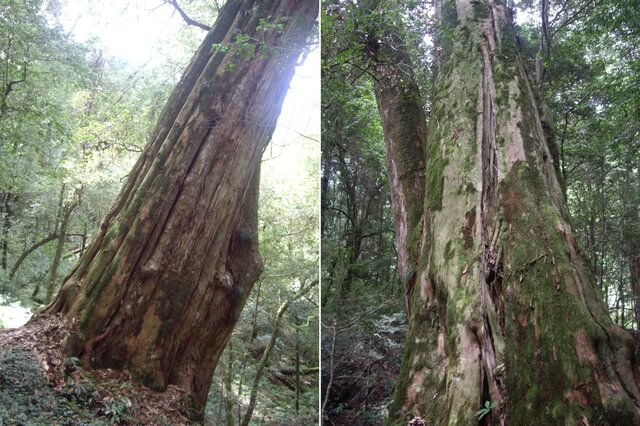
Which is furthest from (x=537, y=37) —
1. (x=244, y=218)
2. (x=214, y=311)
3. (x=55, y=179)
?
(x=55, y=179)

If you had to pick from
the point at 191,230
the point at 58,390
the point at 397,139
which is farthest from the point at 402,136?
the point at 58,390

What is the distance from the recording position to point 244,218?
5.53 m

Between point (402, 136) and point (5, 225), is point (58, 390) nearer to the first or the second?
point (402, 136)

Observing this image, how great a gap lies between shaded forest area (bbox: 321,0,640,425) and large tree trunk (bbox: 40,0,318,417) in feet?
2.19

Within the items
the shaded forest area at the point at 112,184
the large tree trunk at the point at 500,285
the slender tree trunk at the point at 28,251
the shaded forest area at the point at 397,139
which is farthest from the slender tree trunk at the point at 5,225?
the large tree trunk at the point at 500,285

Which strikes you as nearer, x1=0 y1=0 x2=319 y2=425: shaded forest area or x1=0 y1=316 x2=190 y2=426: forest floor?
x1=0 y1=316 x2=190 y2=426: forest floor

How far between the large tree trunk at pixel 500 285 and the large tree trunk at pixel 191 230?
135 centimetres

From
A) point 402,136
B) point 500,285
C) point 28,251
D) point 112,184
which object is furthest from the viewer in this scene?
point 28,251

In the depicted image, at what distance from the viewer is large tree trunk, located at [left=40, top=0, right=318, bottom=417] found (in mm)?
3863

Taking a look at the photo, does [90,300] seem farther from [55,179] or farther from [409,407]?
[55,179]

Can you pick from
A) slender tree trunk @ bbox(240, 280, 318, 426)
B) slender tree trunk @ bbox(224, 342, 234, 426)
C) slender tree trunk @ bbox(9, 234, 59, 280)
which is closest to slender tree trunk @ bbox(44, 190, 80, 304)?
slender tree trunk @ bbox(9, 234, 59, 280)

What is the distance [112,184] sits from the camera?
8.43 meters

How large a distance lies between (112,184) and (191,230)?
477 centimetres

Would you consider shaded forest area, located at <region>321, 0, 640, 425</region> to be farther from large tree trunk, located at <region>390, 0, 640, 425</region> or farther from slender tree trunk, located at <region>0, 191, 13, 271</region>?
slender tree trunk, located at <region>0, 191, 13, 271</region>
